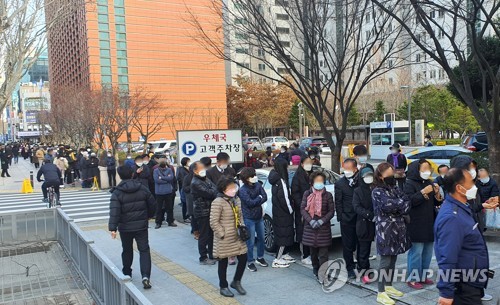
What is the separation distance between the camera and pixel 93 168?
19469 mm

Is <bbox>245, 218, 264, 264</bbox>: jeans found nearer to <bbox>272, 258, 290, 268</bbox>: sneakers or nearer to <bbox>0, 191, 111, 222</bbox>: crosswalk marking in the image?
<bbox>272, 258, 290, 268</bbox>: sneakers

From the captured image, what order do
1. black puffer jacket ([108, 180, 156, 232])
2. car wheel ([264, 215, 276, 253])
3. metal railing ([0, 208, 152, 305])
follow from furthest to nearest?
car wheel ([264, 215, 276, 253]) < black puffer jacket ([108, 180, 156, 232]) < metal railing ([0, 208, 152, 305])

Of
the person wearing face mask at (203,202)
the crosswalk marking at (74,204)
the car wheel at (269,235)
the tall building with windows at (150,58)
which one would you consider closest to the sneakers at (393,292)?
the car wheel at (269,235)

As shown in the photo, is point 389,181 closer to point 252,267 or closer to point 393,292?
point 393,292

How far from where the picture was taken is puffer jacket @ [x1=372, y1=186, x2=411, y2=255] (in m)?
4.99

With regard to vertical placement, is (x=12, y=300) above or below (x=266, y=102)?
below

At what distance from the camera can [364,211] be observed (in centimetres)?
548

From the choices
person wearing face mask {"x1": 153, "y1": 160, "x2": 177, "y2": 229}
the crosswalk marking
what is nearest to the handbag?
person wearing face mask {"x1": 153, "y1": 160, "x2": 177, "y2": 229}

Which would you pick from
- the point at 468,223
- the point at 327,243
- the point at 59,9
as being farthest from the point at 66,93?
the point at 468,223

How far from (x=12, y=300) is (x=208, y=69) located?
2730 inches

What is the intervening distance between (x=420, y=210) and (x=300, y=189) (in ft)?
6.21

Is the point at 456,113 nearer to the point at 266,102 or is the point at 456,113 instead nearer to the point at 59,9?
the point at 266,102

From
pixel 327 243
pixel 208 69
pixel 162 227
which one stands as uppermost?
pixel 208 69

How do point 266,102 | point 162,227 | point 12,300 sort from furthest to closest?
point 266,102
point 162,227
point 12,300
